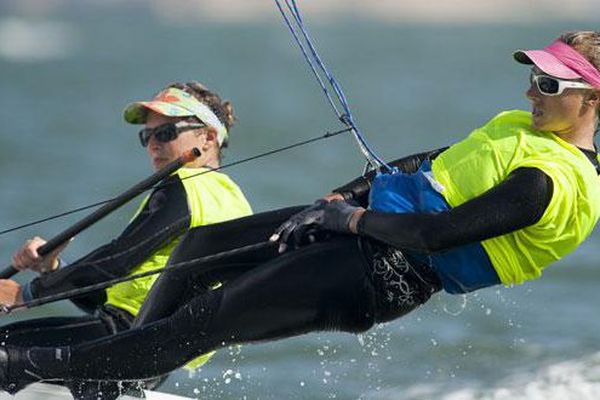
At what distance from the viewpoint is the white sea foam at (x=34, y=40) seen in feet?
137

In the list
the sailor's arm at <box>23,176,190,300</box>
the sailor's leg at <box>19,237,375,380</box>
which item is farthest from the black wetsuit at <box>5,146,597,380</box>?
the sailor's arm at <box>23,176,190,300</box>

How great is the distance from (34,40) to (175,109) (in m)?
43.9

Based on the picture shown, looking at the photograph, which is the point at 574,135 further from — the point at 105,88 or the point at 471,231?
the point at 105,88

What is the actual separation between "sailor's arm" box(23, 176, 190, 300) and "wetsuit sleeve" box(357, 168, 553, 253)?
939mm

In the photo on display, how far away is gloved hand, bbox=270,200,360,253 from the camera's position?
4559mm

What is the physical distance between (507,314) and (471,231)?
4.73 m

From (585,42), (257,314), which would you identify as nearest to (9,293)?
(257,314)

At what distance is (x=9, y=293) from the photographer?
17.3ft

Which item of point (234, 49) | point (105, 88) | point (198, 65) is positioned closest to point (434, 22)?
point (234, 49)

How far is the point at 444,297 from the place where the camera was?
9.34 meters

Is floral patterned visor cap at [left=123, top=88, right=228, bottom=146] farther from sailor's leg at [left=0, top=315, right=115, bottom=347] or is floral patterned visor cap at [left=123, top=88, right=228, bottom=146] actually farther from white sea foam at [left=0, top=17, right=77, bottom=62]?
white sea foam at [left=0, top=17, right=77, bottom=62]

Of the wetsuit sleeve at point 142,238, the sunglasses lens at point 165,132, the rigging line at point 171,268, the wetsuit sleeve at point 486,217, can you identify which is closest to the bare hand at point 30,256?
the wetsuit sleeve at point 142,238

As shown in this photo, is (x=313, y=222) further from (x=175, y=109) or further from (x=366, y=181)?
(x=175, y=109)

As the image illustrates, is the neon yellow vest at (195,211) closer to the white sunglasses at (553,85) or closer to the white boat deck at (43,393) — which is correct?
the white boat deck at (43,393)
